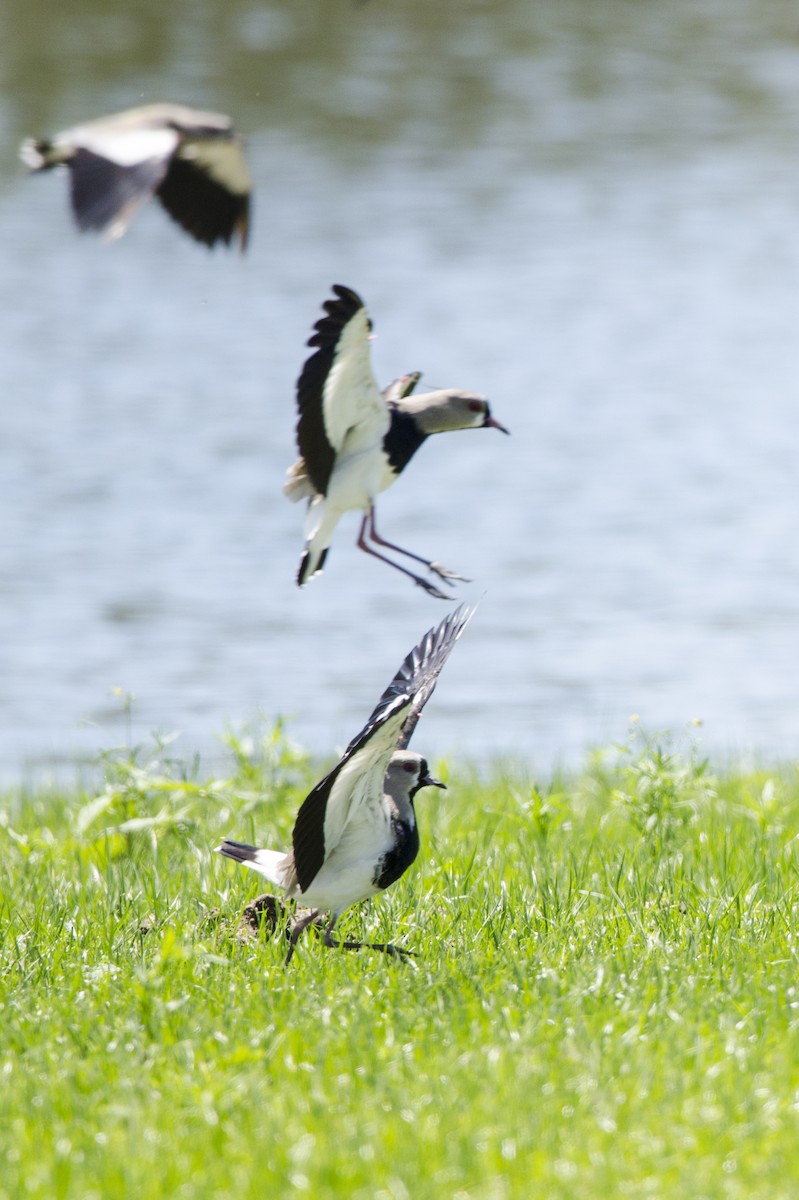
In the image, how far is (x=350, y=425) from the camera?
4324 mm

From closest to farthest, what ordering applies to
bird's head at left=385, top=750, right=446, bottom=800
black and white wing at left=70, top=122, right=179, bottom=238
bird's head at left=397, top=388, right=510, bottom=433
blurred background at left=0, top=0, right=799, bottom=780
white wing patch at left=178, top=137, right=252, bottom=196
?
black and white wing at left=70, top=122, right=179, bottom=238, white wing patch at left=178, top=137, right=252, bottom=196, bird's head at left=397, top=388, right=510, bottom=433, bird's head at left=385, top=750, right=446, bottom=800, blurred background at left=0, top=0, right=799, bottom=780

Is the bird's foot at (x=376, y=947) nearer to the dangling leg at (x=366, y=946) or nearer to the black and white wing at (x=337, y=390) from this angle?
the dangling leg at (x=366, y=946)

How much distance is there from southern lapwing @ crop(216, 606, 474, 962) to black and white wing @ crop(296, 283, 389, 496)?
0.62 m

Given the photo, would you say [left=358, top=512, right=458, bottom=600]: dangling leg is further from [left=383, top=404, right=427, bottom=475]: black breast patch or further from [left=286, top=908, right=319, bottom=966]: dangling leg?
[left=286, top=908, right=319, bottom=966]: dangling leg

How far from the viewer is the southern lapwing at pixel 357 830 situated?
444cm

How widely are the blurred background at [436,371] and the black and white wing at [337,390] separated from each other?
3042 millimetres

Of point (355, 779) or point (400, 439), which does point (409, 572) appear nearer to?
point (400, 439)

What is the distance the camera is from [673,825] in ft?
19.4

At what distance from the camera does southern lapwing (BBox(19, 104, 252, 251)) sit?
3779 mm

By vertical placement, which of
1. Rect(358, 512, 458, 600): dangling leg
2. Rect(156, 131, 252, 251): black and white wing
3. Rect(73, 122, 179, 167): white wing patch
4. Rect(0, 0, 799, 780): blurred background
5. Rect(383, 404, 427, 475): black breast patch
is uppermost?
Rect(73, 122, 179, 167): white wing patch

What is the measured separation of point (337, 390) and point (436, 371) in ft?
43.0

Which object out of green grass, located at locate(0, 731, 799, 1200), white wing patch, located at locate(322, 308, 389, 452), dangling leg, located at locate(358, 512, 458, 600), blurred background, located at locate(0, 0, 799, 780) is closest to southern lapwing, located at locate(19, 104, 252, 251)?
white wing patch, located at locate(322, 308, 389, 452)

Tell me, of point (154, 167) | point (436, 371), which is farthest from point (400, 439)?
point (436, 371)

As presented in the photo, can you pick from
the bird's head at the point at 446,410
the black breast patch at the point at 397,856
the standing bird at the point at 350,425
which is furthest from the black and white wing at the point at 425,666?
the bird's head at the point at 446,410
